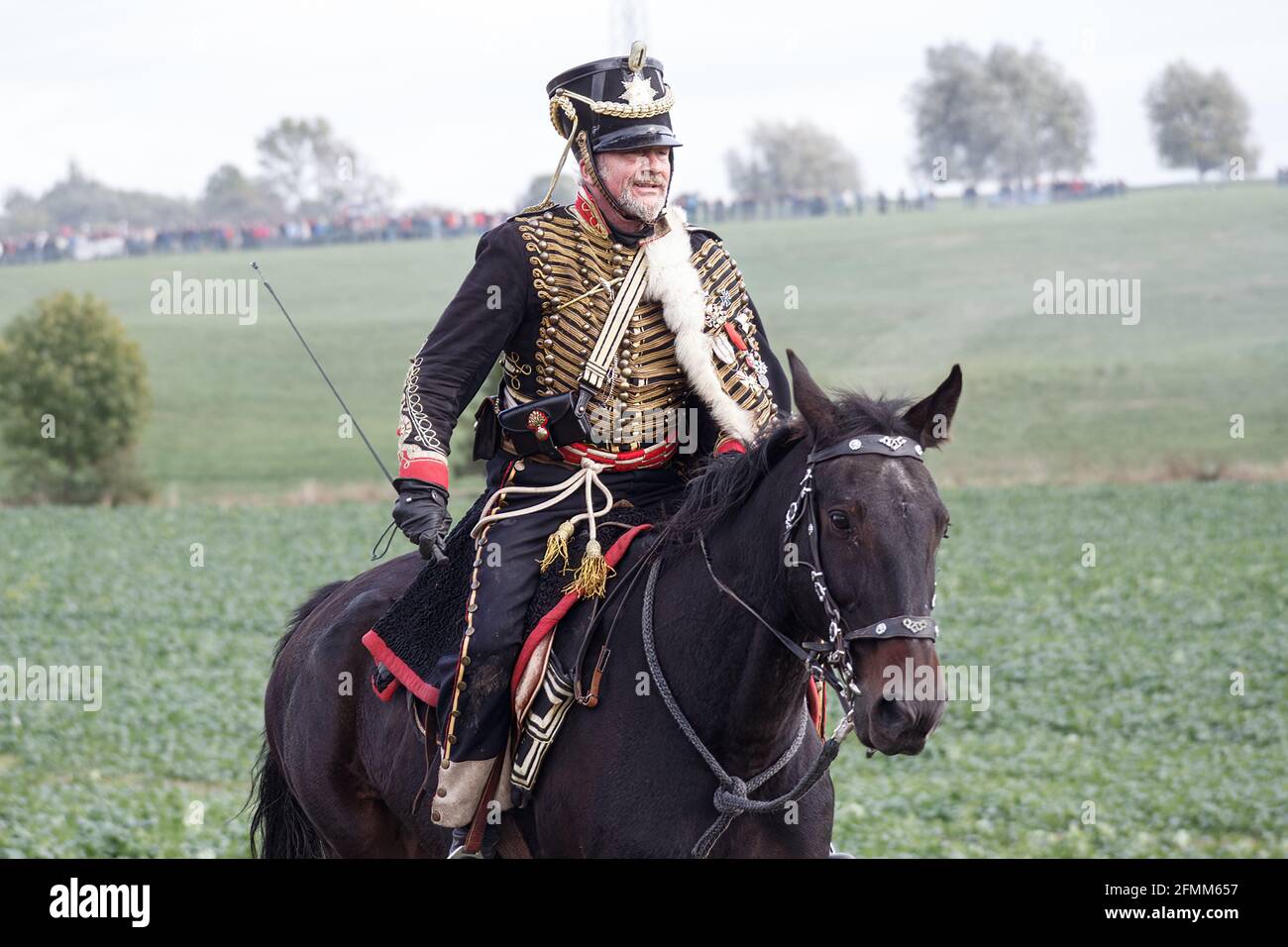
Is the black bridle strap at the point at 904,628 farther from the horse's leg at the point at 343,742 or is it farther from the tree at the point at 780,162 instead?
the tree at the point at 780,162

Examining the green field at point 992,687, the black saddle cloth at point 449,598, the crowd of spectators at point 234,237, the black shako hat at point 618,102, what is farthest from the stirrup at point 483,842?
the crowd of spectators at point 234,237

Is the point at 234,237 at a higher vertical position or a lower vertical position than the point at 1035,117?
lower

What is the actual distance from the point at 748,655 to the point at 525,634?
905mm

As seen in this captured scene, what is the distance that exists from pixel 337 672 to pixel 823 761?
8.18ft

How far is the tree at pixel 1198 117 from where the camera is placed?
321 feet

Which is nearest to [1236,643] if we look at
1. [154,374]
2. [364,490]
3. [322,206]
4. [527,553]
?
[527,553]

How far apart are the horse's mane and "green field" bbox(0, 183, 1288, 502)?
33.2 m

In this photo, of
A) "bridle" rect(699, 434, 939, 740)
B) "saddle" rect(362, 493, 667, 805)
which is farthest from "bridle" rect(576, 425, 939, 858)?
"saddle" rect(362, 493, 667, 805)

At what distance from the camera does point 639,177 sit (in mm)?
5633

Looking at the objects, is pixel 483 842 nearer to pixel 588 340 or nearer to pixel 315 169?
pixel 588 340

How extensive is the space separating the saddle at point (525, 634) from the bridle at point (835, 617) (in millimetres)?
903

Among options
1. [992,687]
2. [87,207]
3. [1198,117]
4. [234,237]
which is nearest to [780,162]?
[1198,117]

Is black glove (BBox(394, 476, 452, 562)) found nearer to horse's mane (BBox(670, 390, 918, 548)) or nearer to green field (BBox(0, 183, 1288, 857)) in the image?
horse's mane (BBox(670, 390, 918, 548))

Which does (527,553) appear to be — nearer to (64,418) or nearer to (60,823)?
(60,823)
